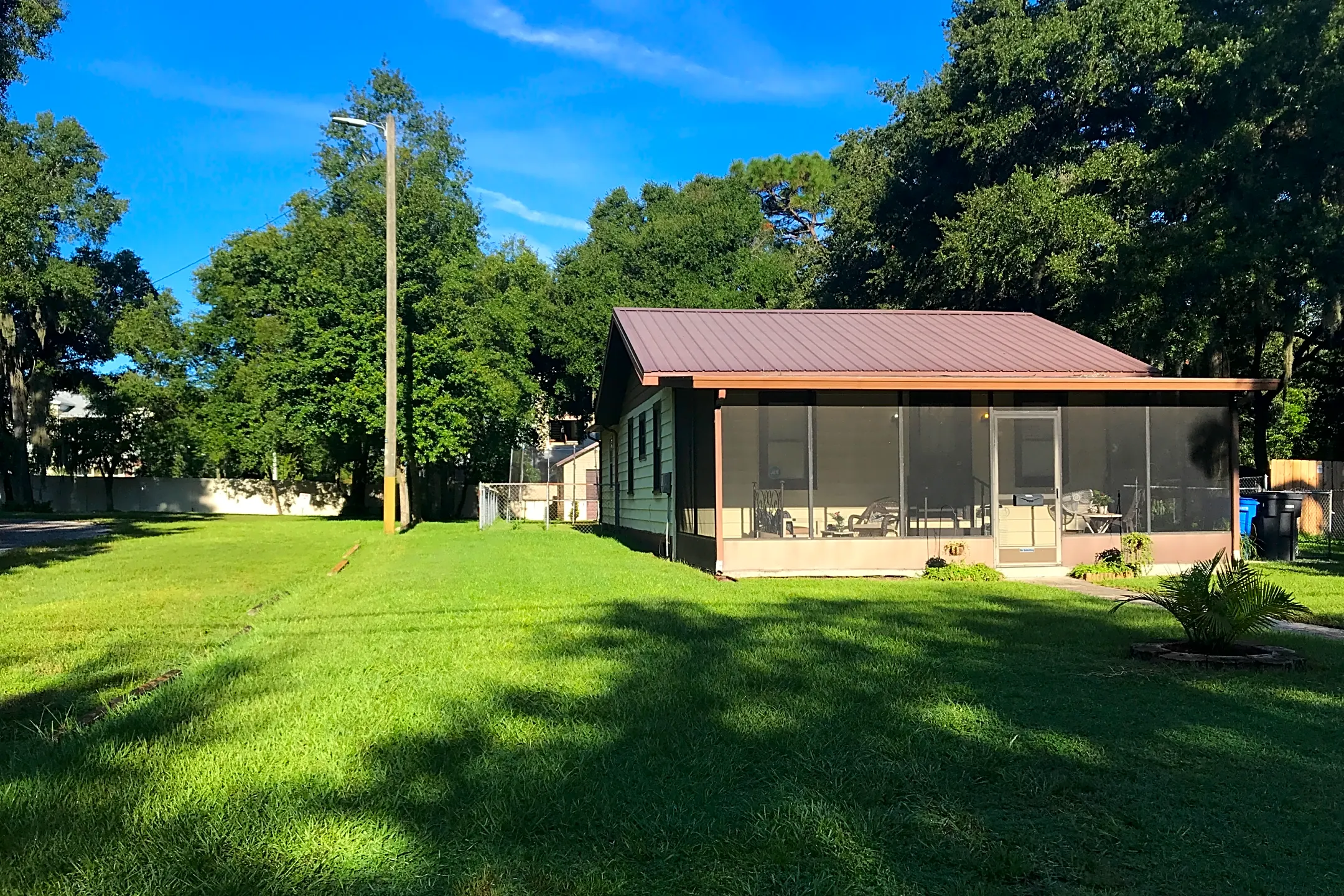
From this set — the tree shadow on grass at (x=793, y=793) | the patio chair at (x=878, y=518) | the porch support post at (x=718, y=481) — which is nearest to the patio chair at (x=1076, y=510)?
the patio chair at (x=878, y=518)

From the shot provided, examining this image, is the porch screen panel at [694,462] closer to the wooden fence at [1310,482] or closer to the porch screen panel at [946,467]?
the porch screen panel at [946,467]

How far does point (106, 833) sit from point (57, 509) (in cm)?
4261

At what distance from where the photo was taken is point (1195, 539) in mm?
12484

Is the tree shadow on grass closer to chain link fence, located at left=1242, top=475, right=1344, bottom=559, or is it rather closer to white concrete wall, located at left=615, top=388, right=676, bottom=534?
white concrete wall, located at left=615, top=388, right=676, bottom=534

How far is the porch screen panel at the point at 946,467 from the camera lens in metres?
12.1

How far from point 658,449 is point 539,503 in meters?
22.2

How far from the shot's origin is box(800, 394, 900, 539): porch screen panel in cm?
1192

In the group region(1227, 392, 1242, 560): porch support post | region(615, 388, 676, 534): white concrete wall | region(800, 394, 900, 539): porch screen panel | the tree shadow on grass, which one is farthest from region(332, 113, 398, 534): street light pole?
the tree shadow on grass

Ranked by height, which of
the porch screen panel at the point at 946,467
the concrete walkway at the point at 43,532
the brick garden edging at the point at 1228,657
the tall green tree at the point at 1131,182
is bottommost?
the brick garden edging at the point at 1228,657

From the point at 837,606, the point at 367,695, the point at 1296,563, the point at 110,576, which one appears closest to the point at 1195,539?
the point at 1296,563

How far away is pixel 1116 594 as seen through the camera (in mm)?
10078

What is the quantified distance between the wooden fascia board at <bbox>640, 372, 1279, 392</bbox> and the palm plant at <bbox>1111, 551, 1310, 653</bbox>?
5.35 metres

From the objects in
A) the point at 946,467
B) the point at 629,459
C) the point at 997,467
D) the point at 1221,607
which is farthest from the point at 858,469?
the point at 629,459

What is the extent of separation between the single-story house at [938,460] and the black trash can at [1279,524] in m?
2.26
